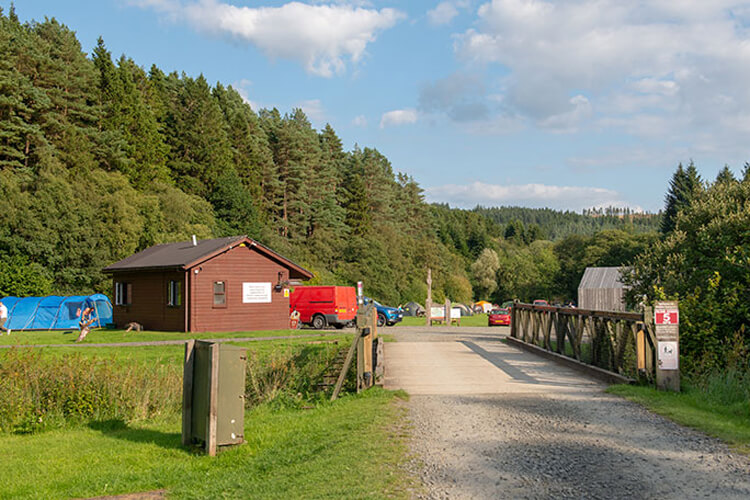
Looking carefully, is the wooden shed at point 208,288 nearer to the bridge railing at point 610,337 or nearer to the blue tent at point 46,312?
the blue tent at point 46,312

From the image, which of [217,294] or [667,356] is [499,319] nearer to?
[217,294]

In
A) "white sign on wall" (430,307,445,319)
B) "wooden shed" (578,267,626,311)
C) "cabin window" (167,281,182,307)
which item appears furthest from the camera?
"wooden shed" (578,267,626,311)

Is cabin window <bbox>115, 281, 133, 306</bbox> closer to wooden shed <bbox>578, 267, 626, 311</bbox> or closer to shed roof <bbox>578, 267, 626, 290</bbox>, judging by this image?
wooden shed <bbox>578, 267, 626, 311</bbox>

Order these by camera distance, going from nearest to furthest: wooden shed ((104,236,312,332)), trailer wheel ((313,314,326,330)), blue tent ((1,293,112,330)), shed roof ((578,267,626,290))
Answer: wooden shed ((104,236,312,332))
blue tent ((1,293,112,330))
trailer wheel ((313,314,326,330))
shed roof ((578,267,626,290))

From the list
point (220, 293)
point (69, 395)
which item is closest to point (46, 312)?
point (220, 293)

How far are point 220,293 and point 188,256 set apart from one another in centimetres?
218

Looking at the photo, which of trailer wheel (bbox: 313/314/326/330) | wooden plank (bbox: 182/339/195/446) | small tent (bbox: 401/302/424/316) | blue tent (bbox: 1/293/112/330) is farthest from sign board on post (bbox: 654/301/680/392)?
small tent (bbox: 401/302/424/316)

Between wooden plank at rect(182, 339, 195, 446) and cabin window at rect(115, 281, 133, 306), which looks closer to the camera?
wooden plank at rect(182, 339, 195, 446)

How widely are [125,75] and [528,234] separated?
5305 inches

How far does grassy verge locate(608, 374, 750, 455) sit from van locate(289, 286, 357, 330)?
22477 millimetres

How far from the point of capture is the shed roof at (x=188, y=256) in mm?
28391

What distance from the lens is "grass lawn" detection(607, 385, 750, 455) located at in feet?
23.6

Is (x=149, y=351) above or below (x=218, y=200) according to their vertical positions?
below

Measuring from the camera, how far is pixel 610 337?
480 inches
